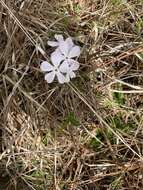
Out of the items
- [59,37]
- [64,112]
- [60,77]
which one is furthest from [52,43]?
[64,112]

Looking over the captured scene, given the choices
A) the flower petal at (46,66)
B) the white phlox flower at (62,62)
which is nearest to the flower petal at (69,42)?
the white phlox flower at (62,62)

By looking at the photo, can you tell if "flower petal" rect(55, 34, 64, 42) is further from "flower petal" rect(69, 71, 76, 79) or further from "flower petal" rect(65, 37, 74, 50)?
"flower petal" rect(69, 71, 76, 79)

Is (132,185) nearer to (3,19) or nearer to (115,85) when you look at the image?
(115,85)

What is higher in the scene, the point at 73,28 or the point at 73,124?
the point at 73,28

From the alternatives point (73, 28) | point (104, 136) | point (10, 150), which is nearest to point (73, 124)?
point (104, 136)

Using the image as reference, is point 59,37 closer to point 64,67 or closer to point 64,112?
point 64,67

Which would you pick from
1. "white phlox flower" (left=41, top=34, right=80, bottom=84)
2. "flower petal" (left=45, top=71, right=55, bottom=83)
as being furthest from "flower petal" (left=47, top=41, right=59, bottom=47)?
"flower petal" (left=45, top=71, right=55, bottom=83)

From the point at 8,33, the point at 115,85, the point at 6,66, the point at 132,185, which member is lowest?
the point at 132,185

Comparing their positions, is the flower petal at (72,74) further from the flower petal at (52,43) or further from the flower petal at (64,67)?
the flower petal at (52,43)
